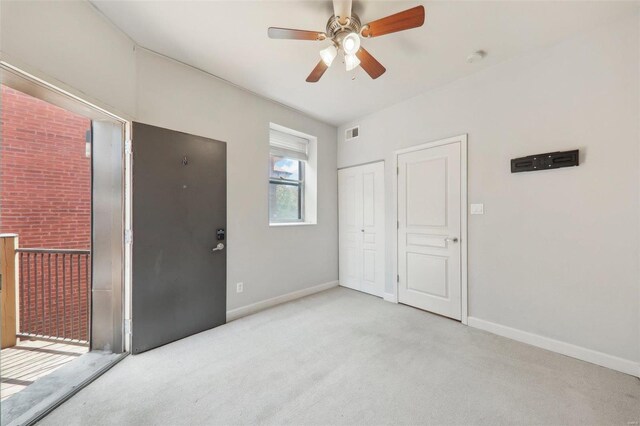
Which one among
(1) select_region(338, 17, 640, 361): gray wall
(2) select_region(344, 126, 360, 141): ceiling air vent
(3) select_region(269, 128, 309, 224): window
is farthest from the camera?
(2) select_region(344, 126, 360, 141): ceiling air vent

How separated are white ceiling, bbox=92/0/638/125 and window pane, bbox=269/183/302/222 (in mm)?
1460

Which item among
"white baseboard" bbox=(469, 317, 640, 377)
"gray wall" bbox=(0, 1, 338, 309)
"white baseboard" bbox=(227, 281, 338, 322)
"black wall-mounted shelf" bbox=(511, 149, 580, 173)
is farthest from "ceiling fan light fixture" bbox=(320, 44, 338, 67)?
"white baseboard" bbox=(469, 317, 640, 377)

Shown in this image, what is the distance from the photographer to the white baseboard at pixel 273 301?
304 centimetres

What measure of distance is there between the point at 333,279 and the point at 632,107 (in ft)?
12.6

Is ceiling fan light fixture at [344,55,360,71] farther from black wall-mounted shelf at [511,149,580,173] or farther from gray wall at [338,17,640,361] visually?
black wall-mounted shelf at [511,149,580,173]

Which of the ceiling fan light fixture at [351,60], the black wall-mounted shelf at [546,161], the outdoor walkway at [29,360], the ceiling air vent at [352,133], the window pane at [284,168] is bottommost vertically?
the outdoor walkway at [29,360]

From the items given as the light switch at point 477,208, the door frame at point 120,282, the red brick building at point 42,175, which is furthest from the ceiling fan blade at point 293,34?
the red brick building at point 42,175

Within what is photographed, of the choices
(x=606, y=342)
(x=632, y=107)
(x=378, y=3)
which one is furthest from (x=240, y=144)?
(x=606, y=342)

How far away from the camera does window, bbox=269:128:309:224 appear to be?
3.79 metres

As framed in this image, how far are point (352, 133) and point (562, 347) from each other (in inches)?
142

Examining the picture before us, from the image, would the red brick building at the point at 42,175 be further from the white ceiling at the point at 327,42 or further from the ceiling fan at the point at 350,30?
the ceiling fan at the point at 350,30

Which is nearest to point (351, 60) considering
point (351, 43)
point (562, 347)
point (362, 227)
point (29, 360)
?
point (351, 43)

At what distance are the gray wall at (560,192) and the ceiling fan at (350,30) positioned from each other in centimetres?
159

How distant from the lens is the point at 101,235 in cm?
225
